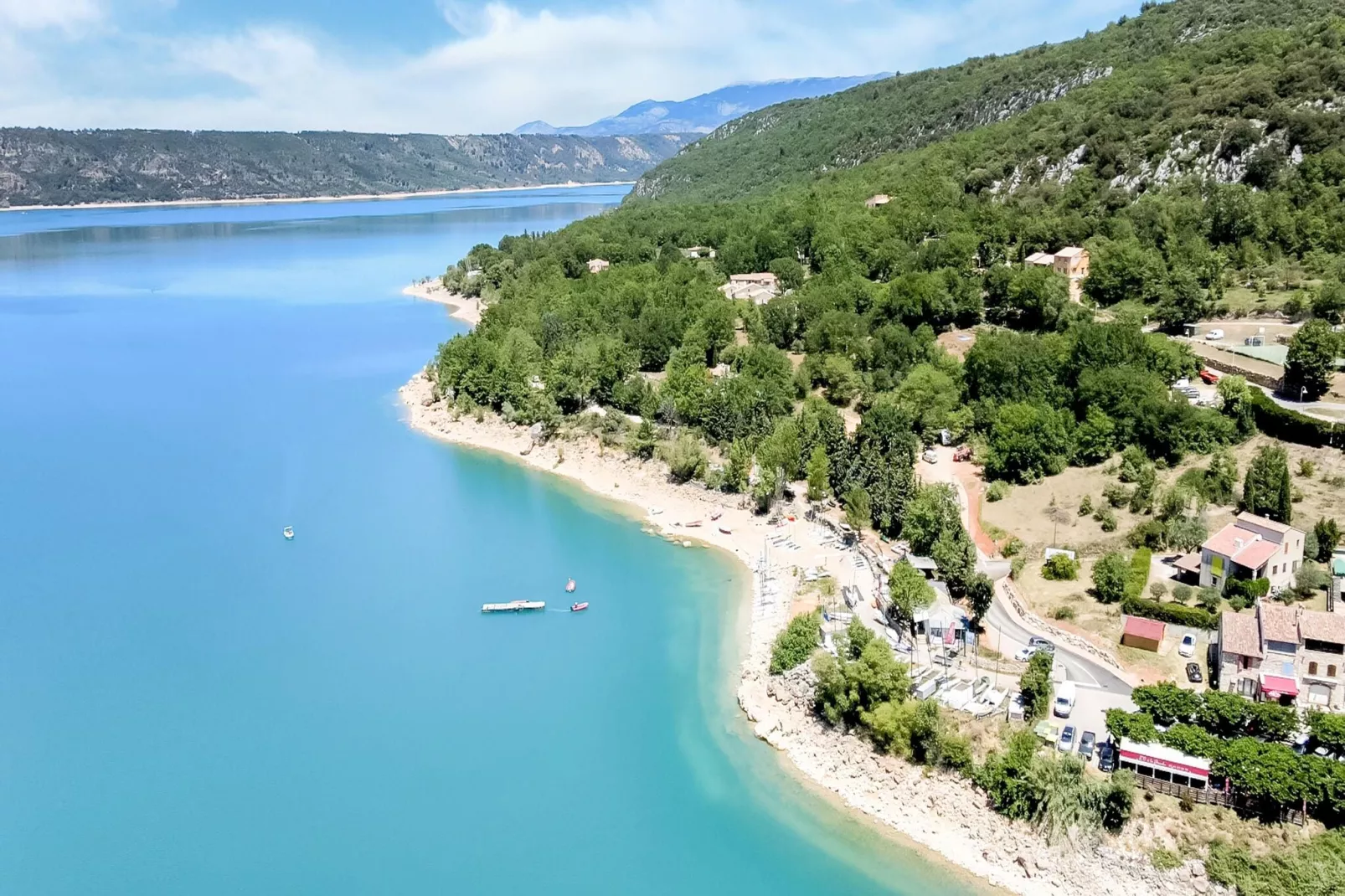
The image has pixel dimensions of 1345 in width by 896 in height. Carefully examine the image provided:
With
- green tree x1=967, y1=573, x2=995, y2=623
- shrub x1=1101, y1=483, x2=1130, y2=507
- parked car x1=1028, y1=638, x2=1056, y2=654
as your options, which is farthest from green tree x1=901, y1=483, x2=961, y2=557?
parked car x1=1028, y1=638, x2=1056, y2=654

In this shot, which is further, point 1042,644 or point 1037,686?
point 1042,644

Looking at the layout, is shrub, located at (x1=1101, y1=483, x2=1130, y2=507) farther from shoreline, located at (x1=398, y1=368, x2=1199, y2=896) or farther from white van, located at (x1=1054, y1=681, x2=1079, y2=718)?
white van, located at (x1=1054, y1=681, x2=1079, y2=718)

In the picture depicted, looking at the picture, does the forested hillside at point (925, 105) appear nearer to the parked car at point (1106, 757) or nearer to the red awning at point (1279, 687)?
the red awning at point (1279, 687)

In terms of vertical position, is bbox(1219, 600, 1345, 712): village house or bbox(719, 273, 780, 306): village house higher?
bbox(719, 273, 780, 306): village house

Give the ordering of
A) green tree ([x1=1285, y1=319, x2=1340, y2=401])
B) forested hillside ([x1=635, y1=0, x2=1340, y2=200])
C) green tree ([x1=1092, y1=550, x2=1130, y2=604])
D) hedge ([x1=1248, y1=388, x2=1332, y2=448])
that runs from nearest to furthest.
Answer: green tree ([x1=1092, y1=550, x2=1130, y2=604])
hedge ([x1=1248, y1=388, x2=1332, y2=448])
green tree ([x1=1285, y1=319, x2=1340, y2=401])
forested hillside ([x1=635, y1=0, x2=1340, y2=200])

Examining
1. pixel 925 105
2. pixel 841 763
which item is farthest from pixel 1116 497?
pixel 925 105

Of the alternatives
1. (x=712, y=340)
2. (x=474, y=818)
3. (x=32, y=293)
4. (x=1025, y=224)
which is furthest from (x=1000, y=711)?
(x=32, y=293)

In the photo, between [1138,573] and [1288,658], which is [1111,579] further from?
[1288,658]

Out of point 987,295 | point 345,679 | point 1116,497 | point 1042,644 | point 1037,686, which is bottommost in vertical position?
point 345,679
